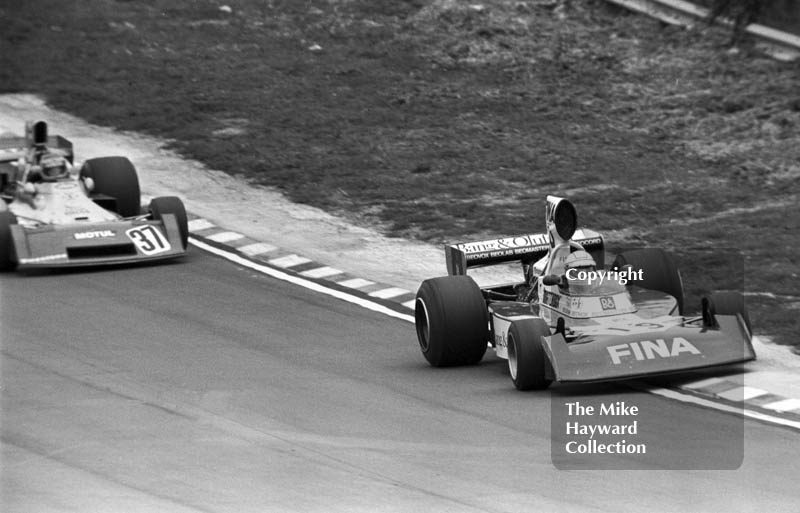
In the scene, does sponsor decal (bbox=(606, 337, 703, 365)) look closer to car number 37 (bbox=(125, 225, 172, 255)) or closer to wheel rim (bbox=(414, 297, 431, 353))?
wheel rim (bbox=(414, 297, 431, 353))

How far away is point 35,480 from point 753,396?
5.73 m

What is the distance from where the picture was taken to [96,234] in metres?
17.4

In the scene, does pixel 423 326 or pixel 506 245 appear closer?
pixel 423 326

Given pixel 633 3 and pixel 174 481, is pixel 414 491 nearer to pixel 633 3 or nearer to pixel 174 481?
pixel 174 481

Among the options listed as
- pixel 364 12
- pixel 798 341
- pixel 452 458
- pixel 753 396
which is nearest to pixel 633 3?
pixel 364 12

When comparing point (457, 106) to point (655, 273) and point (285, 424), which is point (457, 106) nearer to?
point (655, 273)

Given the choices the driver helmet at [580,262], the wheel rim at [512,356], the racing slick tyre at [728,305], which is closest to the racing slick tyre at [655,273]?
the driver helmet at [580,262]

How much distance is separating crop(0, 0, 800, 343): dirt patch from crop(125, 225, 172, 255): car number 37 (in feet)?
10.1

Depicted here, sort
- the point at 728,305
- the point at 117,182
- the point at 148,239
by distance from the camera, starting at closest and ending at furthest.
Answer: the point at 728,305, the point at 148,239, the point at 117,182

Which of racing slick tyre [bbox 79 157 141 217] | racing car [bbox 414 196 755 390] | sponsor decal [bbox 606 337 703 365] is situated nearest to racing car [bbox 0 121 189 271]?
racing slick tyre [bbox 79 157 141 217]

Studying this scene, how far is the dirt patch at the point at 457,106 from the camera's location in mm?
19875

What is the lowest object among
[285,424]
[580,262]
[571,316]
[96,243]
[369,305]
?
[369,305]

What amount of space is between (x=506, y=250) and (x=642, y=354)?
2.55 metres

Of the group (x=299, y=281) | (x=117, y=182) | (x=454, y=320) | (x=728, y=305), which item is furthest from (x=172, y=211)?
(x=728, y=305)
